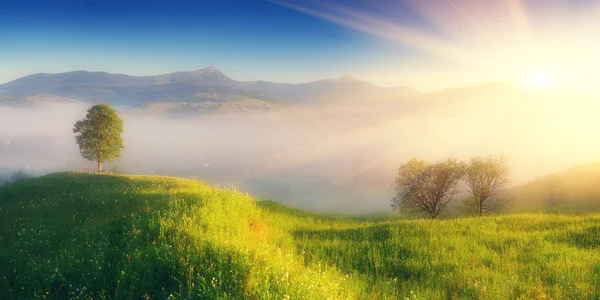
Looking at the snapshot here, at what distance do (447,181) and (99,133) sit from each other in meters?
51.9

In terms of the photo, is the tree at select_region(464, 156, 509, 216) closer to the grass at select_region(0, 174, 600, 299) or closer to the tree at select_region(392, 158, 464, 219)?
the tree at select_region(392, 158, 464, 219)

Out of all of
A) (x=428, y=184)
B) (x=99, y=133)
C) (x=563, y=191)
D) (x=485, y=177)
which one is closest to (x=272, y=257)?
(x=428, y=184)

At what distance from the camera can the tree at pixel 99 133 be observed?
5075cm

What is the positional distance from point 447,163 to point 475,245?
3133cm

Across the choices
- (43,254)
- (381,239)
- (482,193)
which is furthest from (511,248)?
(482,193)

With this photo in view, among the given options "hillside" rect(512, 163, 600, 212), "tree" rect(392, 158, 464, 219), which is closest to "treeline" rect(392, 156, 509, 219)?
"tree" rect(392, 158, 464, 219)

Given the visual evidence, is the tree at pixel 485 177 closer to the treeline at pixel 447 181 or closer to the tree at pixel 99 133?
the treeline at pixel 447 181

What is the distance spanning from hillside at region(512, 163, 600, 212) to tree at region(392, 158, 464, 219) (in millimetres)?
40289

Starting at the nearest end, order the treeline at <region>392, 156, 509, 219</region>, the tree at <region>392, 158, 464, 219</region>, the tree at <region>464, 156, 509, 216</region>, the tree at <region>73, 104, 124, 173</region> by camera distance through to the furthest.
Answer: the tree at <region>392, 158, 464, 219</region>
the treeline at <region>392, 156, 509, 219</region>
the tree at <region>464, 156, 509, 216</region>
the tree at <region>73, 104, 124, 173</region>

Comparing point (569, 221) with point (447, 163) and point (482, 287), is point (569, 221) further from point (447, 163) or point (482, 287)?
point (447, 163)

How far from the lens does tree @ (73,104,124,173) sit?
50750mm

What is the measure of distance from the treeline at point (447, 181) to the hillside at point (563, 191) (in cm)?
3532

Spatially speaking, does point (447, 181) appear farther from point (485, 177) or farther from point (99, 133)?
point (99, 133)

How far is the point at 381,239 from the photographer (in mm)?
14055
